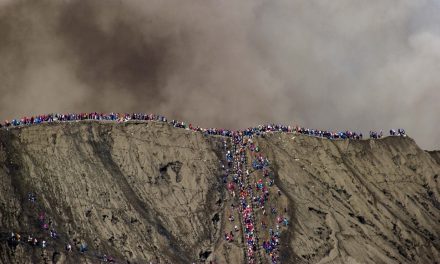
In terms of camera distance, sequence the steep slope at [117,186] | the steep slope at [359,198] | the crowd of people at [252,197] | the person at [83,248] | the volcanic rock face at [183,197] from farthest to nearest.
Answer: the steep slope at [359,198]
the crowd of people at [252,197]
the volcanic rock face at [183,197]
the steep slope at [117,186]
the person at [83,248]

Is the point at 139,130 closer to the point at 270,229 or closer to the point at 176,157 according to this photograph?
the point at 176,157

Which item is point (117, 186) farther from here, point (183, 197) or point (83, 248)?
point (83, 248)

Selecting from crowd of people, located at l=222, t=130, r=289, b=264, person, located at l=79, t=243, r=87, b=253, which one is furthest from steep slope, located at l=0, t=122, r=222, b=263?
crowd of people, located at l=222, t=130, r=289, b=264

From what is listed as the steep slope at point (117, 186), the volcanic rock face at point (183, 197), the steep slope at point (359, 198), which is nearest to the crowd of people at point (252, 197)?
the volcanic rock face at point (183, 197)

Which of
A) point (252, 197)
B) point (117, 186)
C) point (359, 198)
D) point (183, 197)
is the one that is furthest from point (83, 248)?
point (359, 198)

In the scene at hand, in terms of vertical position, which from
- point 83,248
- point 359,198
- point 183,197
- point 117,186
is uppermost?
point 359,198

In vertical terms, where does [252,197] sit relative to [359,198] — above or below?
below

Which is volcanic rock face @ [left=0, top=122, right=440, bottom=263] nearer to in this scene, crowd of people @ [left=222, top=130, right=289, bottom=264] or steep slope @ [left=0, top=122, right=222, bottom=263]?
steep slope @ [left=0, top=122, right=222, bottom=263]

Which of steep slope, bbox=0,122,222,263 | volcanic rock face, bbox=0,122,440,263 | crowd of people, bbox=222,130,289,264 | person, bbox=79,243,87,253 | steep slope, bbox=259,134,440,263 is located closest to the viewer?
person, bbox=79,243,87,253

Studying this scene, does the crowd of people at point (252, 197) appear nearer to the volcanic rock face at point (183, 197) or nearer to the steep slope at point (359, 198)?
the volcanic rock face at point (183, 197)
